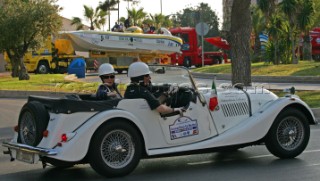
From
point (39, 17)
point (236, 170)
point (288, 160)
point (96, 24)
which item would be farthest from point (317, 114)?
point (96, 24)

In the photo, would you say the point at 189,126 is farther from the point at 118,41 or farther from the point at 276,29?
the point at 276,29

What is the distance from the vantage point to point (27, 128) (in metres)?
7.90

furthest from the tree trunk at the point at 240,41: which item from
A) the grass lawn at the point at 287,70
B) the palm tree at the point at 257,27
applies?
the palm tree at the point at 257,27

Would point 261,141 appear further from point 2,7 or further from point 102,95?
point 2,7

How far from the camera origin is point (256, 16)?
46094 mm

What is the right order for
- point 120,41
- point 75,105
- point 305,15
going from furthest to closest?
point 305,15 < point 120,41 < point 75,105

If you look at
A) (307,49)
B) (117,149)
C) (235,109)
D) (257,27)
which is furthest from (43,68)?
(117,149)

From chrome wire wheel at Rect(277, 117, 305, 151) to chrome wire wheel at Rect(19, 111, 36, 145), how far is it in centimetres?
343

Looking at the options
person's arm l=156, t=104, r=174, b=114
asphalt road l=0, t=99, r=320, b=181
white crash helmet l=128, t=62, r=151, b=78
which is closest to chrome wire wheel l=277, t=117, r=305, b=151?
asphalt road l=0, t=99, r=320, b=181

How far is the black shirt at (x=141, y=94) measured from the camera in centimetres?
788

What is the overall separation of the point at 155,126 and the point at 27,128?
1637 mm

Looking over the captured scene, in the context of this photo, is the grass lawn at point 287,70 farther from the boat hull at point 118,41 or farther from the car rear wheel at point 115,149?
the car rear wheel at point 115,149

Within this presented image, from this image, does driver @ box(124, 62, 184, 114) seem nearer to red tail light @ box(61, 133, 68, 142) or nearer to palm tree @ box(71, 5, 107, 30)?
red tail light @ box(61, 133, 68, 142)

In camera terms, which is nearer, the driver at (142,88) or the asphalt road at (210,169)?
the asphalt road at (210,169)
